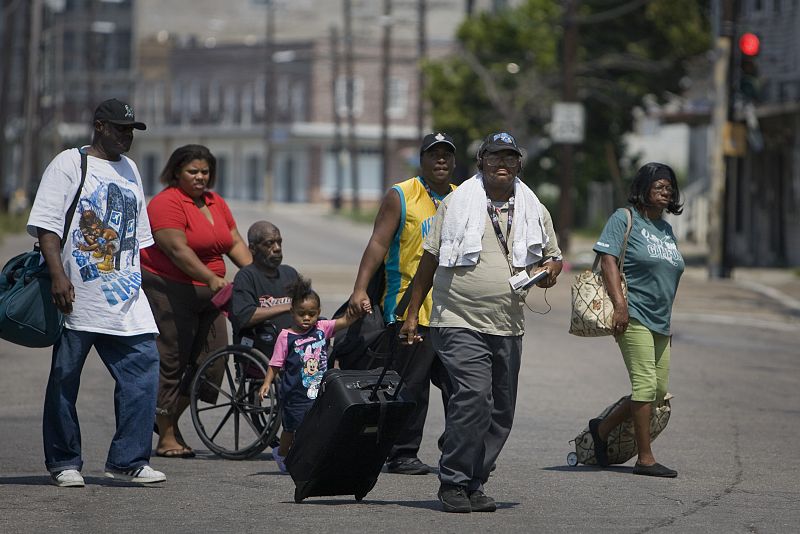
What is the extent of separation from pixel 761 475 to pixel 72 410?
149 inches

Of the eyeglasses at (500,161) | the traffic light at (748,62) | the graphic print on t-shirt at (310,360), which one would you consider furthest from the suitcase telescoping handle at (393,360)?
the traffic light at (748,62)

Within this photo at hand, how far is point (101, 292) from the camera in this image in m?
8.08

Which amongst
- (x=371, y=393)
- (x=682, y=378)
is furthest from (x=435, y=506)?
(x=682, y=378)

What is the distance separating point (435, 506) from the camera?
7762 millimetres

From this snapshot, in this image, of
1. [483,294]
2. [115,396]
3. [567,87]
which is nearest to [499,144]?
[483,294]

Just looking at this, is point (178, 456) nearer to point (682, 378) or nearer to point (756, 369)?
point (682, 378)

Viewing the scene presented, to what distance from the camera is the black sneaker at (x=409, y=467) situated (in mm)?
8938

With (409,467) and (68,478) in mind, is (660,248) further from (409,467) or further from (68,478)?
(68,478)

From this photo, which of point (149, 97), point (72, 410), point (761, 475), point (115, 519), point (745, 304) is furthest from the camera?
point (149, 97)

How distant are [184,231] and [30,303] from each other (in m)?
1.75

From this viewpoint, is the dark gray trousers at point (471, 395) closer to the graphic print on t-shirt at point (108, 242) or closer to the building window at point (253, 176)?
the graphic print on t-shirt at point (108, 242)

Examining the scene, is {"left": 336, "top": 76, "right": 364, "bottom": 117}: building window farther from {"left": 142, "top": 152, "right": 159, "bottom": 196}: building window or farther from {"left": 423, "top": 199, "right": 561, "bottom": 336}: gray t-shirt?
{"left": 423, "top": 199, "right": 561, "bottom": 336}: gray t-shirt

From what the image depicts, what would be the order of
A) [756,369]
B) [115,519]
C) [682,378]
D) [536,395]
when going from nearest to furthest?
1. [115,519]
2. [536,395]
3. [682,378]
4. [756,369]

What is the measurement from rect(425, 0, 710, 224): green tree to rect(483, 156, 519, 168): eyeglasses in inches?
1221
